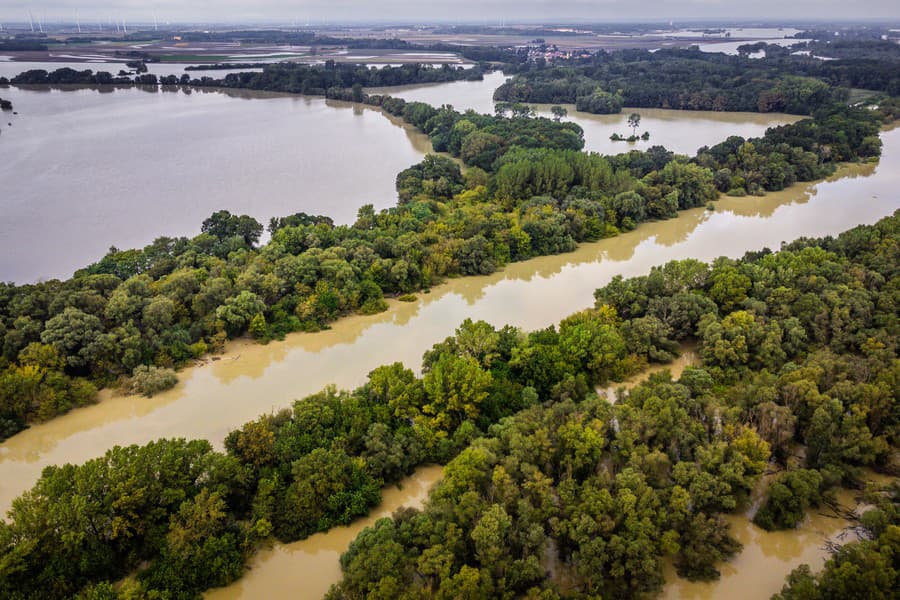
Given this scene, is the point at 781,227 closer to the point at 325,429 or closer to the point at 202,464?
the point at 325,429

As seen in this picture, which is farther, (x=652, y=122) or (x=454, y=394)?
(x=652, y=122)

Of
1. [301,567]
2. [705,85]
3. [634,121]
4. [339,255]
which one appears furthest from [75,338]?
[705,85]

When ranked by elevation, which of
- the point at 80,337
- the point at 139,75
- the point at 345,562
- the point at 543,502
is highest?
the point at 139,75

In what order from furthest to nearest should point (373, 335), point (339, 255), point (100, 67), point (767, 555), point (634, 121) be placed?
point (100, 67) → point (634, 121) → point (339, 255) → point (373, 335) → point (767, 555)

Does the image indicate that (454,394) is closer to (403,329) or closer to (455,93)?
(403,329)

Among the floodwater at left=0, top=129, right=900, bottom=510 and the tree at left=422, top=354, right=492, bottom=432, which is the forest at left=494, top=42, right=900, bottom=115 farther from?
the tree at left=422, top=354, right=492, bottom=432

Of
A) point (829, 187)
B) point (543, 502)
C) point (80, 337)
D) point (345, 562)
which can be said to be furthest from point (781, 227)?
point (80, 337)

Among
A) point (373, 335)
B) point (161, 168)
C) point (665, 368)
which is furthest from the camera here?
point (161, 168)

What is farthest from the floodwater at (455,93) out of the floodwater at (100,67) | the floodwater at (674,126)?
the floodwater at (100,67)
